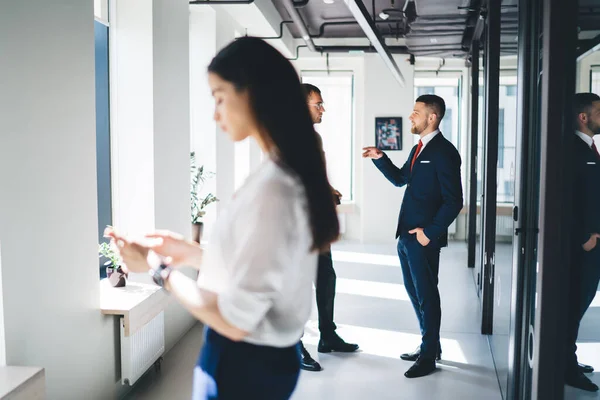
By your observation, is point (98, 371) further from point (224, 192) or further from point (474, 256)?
point (474, 256)

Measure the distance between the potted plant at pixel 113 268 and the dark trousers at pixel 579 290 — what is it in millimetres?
2684

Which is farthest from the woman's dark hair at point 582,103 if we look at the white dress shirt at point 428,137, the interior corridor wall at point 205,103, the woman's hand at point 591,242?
the interior corridor wall at point 205,103

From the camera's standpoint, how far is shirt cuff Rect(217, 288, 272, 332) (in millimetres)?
1265

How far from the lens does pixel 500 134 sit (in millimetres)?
4480

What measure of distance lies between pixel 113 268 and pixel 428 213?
2082 mm

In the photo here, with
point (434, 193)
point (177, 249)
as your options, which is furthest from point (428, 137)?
point (177, 249)

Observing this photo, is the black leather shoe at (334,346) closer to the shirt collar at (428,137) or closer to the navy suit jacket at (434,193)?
the navy suit jacket at (434,193)

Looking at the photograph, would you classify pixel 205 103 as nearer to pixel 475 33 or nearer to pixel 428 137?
pixel 428 137

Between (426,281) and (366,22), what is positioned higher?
(366,22)

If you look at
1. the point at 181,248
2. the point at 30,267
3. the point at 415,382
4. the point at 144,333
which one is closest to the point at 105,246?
the point at 144,333

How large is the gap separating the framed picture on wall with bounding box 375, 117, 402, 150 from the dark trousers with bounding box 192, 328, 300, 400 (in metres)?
9.09

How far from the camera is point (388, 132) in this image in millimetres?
10289

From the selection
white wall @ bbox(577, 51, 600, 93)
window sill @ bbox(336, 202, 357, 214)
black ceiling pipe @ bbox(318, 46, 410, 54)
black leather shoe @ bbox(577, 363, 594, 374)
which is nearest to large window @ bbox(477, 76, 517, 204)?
white wall @ bbox(577, 51, 600, 93)

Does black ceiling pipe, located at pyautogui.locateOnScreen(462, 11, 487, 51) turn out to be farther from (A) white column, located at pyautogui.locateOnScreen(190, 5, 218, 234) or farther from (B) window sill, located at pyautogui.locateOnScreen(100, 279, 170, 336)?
(B) window sill, located at pyautogui.locateOnScreen(100, 279, 170, 336)
